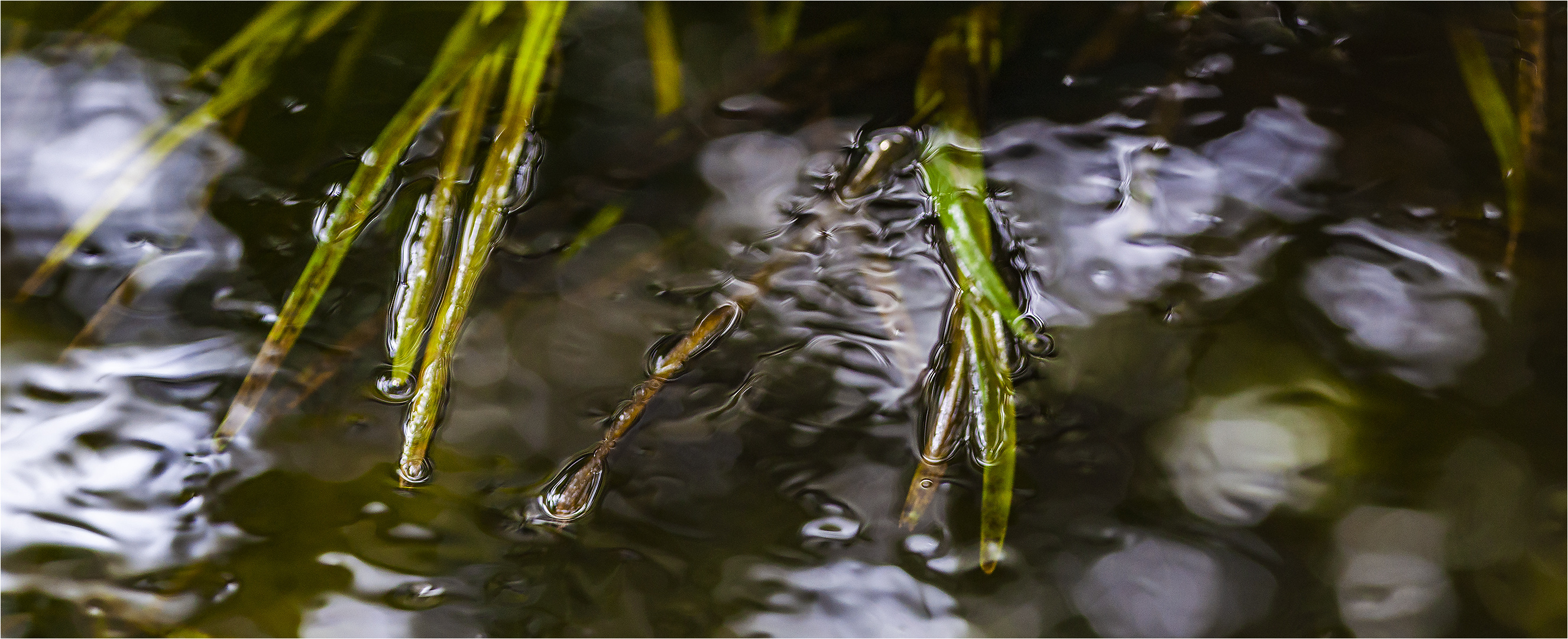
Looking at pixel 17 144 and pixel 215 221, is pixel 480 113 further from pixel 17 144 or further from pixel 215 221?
pixel 17 144

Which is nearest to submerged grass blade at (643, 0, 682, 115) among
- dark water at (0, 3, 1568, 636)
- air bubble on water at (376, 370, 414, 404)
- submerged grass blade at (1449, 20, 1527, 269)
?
dark water at (0, 3, 1568, 636)

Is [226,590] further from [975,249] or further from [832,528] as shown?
[975,249]

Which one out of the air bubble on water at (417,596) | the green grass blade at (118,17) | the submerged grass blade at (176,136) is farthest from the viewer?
the green grass blade at (118,17)

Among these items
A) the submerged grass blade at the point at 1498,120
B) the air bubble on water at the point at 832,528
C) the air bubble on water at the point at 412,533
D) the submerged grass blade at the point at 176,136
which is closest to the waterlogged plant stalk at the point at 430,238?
the air bubble on water at the point at 412,533

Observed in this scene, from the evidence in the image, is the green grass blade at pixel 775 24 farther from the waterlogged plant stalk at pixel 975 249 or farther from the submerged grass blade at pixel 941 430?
the submerged grass blade at pixel 941 430

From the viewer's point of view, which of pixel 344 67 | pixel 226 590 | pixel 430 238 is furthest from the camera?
pixel 344 67

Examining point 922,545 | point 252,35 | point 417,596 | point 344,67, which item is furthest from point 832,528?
point 252,35
